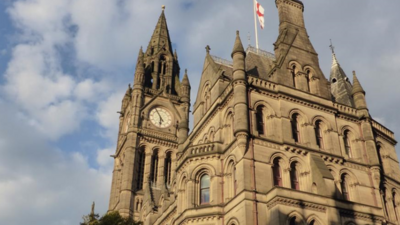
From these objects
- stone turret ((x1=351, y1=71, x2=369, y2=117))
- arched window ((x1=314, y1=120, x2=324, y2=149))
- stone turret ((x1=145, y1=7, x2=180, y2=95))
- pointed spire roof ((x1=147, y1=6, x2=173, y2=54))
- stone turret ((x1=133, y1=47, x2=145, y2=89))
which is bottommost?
arched window ((x1=314, y1=120, x2=324, y2=149))

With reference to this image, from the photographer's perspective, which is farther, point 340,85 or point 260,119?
point 340,85

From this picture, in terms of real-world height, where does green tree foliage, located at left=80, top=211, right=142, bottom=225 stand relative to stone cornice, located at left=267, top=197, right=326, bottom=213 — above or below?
above

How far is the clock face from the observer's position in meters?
65.0

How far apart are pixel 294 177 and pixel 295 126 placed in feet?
12.7

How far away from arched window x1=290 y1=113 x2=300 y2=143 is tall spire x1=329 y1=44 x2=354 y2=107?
8021mm

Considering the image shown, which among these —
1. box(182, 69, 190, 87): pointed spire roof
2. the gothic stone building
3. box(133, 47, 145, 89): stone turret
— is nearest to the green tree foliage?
the gothic stone building

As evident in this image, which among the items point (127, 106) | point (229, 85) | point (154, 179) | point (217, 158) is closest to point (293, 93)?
point (229, 85)

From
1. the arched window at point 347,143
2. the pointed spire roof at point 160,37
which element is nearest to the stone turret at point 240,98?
the arched window at point 347,143

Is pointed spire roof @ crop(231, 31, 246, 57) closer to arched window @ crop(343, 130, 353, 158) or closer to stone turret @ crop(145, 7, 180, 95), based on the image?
arched window @ crop(343, 130, 353, 158)

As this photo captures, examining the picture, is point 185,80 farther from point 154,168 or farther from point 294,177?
point 294,177

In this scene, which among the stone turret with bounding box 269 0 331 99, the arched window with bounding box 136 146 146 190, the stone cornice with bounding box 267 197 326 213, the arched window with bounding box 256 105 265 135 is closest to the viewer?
the stone cornice with bounding box 267 197 326 213

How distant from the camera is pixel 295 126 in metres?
32.8

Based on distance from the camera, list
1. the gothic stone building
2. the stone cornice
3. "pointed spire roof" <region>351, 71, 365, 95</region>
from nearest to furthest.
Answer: the stone cornice < the gothic stone building < "pointed spire roof" <region>351, 71, 365, 95</region>

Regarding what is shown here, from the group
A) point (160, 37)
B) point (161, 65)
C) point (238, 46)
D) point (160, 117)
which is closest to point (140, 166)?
point (160, 117)
